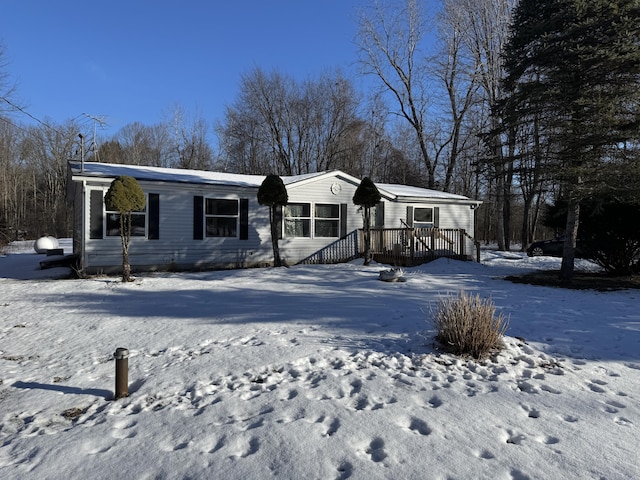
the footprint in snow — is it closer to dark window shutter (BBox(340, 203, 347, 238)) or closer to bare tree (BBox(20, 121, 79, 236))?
dark window shutter (BBox(340, 203, 347, 238))

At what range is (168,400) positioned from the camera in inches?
150

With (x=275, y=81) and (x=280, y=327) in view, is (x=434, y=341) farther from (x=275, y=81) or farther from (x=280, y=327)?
(x=275, y=81)

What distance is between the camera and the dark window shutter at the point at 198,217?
13.1 m

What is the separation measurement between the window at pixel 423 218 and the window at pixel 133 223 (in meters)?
10.6

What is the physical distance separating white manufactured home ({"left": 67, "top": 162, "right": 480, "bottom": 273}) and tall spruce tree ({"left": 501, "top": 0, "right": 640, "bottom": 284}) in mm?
4818

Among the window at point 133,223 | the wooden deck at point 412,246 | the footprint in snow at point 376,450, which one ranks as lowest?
the footprint in snow at point 376,450

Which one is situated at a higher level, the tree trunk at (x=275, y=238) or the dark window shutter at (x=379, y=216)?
the dark window shutter at (x=379, y=216)

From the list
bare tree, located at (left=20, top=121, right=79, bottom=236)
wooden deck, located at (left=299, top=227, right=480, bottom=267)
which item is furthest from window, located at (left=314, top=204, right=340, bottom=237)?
bare tree, located at (left=20, top=121, right=79, bottom=236)

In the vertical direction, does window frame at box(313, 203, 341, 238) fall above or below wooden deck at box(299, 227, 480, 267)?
above

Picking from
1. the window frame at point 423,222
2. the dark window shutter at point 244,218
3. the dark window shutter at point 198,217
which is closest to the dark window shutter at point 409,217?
the window frame at point 423,222

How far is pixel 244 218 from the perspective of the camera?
14023 mm

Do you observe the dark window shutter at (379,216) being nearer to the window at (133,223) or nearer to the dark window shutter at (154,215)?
the dark window shutter at (154,215)

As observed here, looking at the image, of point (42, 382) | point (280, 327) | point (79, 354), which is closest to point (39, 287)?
point (79, 354)

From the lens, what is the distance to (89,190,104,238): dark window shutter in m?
11.6
